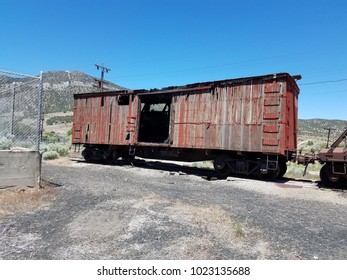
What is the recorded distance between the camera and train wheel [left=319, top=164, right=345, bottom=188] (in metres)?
11.4

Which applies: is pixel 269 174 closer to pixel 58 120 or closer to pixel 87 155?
pixel 87 155

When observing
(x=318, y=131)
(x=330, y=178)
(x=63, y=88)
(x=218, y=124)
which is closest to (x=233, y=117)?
(x=218, y=124)

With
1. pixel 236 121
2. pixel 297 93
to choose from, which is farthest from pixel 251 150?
pixel 297 93

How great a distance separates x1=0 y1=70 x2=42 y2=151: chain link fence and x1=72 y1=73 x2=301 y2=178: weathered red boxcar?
785 cm

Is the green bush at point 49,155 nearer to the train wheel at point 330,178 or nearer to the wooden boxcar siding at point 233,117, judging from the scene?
the wooden boxcar siding at point 233,117

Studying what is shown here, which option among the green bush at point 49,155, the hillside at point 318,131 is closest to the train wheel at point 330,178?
the green bush at point 49,155

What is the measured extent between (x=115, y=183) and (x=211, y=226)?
5.92 meters

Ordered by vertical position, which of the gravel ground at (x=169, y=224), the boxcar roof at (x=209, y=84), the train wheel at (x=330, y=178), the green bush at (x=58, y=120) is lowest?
the gravel ground at (x=169, y=224)

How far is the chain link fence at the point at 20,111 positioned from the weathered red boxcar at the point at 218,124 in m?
7.85

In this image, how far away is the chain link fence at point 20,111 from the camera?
8.93 m

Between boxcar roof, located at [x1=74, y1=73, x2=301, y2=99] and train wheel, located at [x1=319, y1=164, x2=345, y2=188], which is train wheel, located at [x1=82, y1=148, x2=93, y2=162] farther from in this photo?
train wheel, located at [x1=319, y1=164, x2=345, y2=188]

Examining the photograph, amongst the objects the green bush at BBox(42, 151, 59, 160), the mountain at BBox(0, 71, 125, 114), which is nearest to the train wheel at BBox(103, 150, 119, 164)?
the green bush at BBox(42, 151, 59, 160)
